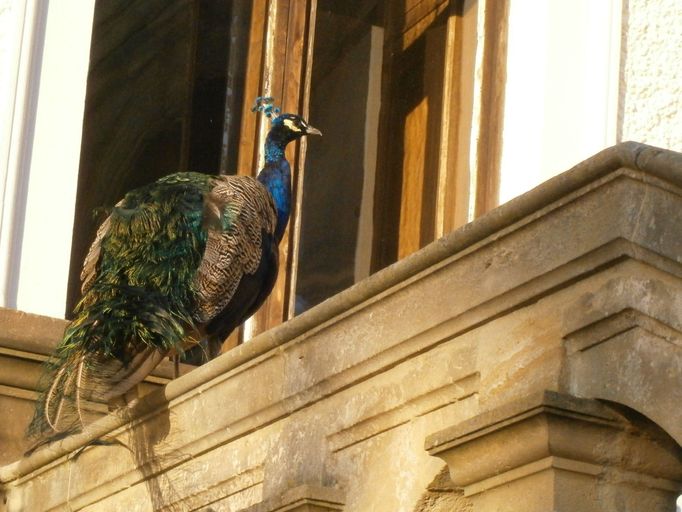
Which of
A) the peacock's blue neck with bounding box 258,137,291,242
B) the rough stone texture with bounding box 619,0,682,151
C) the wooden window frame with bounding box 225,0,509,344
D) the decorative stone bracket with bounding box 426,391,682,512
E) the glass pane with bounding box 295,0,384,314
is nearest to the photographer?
the decorative stone bracket with bounding box 426,391,682,512

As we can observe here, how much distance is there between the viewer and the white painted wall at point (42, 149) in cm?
675

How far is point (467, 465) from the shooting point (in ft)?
13.9

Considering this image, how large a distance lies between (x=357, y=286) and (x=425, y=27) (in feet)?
13.0

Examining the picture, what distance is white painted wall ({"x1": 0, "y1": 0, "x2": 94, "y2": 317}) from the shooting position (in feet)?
22.2

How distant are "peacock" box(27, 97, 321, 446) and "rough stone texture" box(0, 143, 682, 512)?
13.1 inches

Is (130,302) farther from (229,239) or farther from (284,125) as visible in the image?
(284,125)

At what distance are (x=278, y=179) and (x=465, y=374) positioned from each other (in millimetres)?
3105

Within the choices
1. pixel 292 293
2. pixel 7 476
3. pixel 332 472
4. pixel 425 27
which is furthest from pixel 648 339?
pixel 425 27

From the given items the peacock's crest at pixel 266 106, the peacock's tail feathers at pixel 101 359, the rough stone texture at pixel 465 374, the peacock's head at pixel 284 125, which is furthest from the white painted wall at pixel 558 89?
the rough stone texture at pixel 465 374

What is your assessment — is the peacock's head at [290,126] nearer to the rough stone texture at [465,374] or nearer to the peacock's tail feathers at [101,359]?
the peacock's tail feathers at [101,359]

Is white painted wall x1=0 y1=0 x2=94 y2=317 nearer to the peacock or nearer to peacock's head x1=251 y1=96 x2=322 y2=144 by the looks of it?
the peacock

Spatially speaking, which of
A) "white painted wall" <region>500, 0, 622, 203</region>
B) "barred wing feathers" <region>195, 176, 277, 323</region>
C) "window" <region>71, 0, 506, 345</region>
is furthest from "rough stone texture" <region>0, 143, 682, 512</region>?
"white painted wall" <region>500, 0, 622, 203</region>

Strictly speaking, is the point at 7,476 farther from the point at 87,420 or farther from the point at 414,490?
the point at 414,490

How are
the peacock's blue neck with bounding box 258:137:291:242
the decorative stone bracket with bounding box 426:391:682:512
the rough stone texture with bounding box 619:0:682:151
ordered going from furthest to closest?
the rough stone texture with bounding box 619:0:682:151, the peacock's blue neck with bounding box 258:137:291:242, the decorative stone bracket with bounding box 426:391:682:512
